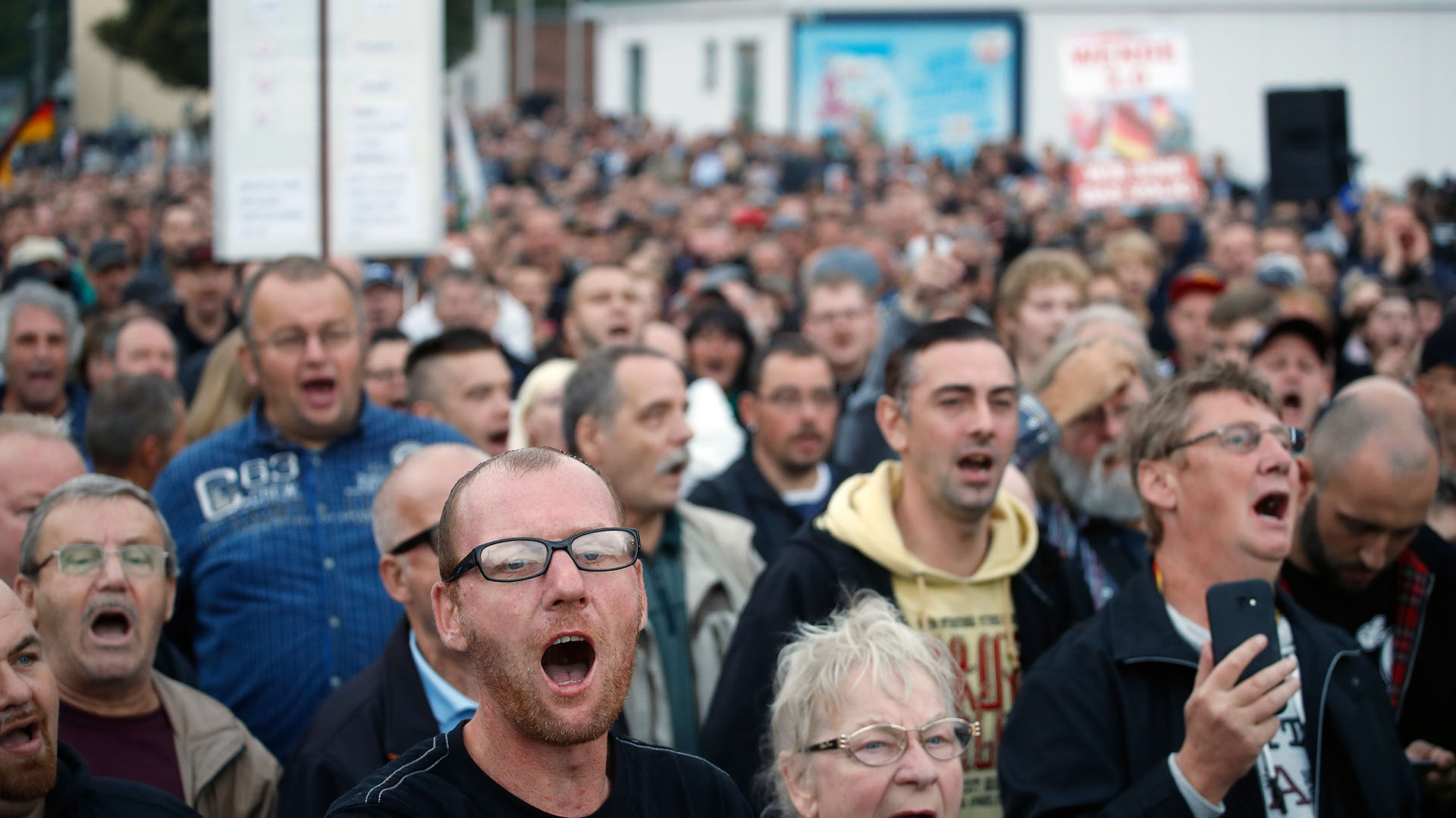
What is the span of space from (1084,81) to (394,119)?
810 centimetres

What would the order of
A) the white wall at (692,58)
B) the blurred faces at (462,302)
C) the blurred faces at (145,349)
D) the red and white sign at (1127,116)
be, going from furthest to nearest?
the white wall at (692,58)
the red and white sign at (1127,116)
the blurred faces at (462,302)
the blurred faces at (145,349)

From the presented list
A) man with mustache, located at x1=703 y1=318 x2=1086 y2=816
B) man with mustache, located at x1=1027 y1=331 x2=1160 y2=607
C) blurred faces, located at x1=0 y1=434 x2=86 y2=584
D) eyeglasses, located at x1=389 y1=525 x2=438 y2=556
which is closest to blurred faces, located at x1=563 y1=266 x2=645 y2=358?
man with mustache, located at x1=1027 y1=331 x2=1160 y2=607

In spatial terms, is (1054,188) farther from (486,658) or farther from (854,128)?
(486,658)

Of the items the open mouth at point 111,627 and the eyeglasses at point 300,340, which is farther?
the eyeglasses at point 300,340

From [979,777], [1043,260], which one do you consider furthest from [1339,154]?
[979,777]

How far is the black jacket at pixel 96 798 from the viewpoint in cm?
281

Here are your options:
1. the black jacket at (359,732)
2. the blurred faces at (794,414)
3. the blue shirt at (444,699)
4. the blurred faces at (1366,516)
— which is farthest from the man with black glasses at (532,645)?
the blurred faces at (794,414)

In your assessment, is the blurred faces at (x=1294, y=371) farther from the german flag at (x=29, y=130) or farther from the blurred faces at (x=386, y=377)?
the german flag at (x=29, y=130)

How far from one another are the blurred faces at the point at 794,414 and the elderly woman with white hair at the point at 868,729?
274 centimetres

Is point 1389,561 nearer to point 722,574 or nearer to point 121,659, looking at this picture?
point 722,574

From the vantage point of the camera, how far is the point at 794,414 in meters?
5.89

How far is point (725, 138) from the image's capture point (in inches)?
999

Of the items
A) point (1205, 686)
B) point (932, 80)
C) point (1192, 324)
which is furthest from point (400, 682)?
point (932, 80)

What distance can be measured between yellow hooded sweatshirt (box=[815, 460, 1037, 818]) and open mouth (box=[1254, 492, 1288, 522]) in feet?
2.21
